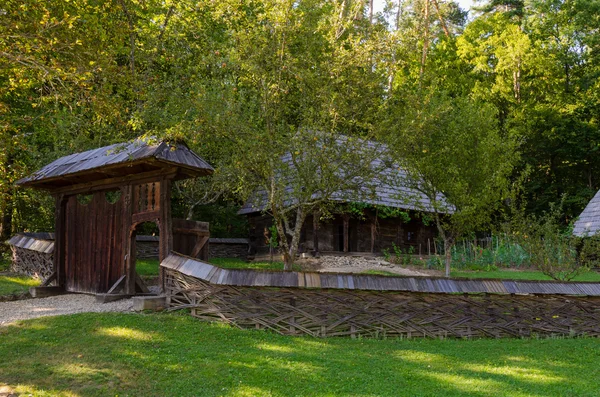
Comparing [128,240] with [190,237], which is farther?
[190,237]

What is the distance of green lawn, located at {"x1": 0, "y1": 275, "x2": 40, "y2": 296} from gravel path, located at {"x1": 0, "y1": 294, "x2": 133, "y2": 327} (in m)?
0.93

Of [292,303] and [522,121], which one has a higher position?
[522,121]

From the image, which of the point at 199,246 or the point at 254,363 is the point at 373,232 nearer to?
the point at 199,246

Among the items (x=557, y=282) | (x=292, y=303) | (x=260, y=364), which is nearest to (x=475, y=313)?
(x=557, y=282)

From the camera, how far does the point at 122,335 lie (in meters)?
7.87

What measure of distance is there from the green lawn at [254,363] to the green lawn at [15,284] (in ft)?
13.8

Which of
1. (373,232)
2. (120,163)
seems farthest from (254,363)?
(373,232)

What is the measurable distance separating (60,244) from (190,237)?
10.7 ft

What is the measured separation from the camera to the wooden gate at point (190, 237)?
10960mm

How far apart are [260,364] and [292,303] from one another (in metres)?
1.84

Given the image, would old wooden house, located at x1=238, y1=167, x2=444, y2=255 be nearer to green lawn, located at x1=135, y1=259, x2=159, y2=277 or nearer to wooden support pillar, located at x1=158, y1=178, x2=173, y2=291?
green lawn, located at x1=135, y1=259, x2=159, y2=277

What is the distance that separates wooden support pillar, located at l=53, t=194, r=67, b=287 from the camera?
12.4m

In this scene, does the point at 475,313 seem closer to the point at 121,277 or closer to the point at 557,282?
the point at 557,282

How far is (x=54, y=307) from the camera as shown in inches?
412
